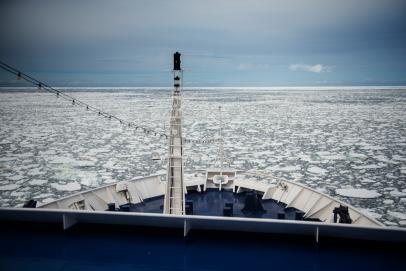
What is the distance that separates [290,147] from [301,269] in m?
20.3

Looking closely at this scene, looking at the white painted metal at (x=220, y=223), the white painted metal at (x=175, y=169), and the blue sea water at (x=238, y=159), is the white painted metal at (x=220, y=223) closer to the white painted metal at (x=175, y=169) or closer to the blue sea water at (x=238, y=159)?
the white painted metal at (x=175, y=169)

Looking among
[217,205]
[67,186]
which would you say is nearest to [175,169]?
[217,205]

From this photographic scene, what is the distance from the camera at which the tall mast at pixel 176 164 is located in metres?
6.13

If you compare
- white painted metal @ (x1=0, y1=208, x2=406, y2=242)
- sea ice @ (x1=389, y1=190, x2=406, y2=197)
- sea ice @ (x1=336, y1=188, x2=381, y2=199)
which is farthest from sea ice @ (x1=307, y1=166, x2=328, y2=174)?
white painted metal @ (x1=0, y1=208, x2=406, y2=242)

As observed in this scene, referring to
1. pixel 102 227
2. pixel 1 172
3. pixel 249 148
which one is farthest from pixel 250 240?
pixel 249 148

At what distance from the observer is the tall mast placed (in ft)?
20.1

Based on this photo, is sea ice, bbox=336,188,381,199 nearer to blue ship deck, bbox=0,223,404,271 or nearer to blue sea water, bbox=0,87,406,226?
blue sea water, bbox=0,87,406,226

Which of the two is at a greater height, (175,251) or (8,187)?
(175,251)

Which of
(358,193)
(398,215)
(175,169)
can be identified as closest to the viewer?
(175,169)

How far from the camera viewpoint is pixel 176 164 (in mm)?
6910

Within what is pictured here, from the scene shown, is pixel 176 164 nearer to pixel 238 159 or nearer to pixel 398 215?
pixel 398 215


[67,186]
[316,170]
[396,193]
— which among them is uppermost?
[316,170]

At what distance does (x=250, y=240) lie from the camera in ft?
11.9

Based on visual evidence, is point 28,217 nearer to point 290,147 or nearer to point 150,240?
point 150,240
